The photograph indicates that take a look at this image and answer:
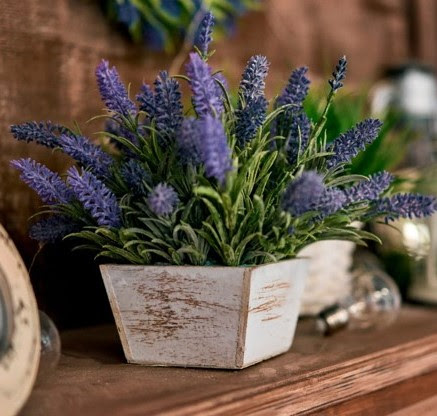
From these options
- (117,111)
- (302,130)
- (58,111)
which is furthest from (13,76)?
(302,130)

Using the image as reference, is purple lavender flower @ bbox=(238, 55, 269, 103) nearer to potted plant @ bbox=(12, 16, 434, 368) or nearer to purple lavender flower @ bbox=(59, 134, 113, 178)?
potted plant @ bbox=(12, 16, 434, 368)

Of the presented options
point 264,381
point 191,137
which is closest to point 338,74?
point 191,137

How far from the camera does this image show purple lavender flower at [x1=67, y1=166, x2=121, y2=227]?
55 cm

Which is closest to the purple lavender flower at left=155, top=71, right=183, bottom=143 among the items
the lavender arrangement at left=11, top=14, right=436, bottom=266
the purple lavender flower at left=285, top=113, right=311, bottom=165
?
the lavender arrangement at left=11, top=14, right=436, bottom=266

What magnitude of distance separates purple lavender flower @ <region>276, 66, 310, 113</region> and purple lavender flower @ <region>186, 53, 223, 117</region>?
A: 104 mm

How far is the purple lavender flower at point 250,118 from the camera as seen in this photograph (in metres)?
0.57

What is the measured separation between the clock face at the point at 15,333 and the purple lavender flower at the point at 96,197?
2.8 inches

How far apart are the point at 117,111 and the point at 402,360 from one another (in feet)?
1.18

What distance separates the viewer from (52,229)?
0.64 metres

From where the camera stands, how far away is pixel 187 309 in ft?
1.94

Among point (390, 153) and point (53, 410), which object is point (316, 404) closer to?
point (53, 410)

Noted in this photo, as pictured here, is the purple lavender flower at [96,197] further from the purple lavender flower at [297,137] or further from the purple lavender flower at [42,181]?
the purple lavender flower at [297,137]

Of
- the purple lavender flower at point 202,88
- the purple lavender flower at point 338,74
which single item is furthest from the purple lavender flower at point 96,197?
the purple lavender flower at point 338,74

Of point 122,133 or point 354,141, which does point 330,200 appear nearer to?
point 354,141
